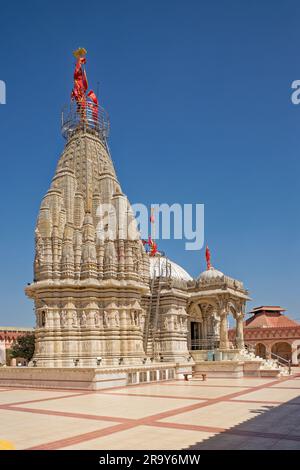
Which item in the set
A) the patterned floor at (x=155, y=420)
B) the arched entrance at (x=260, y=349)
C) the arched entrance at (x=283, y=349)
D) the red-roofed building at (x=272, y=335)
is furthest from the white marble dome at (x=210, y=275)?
the patterned floor at (x=155, y=420)

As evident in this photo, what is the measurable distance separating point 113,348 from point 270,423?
23620 mm

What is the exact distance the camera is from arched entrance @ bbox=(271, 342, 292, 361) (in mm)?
66887

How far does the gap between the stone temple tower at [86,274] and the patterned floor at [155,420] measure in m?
11.3

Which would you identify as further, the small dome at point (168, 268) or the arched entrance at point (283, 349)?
the arched entrance at point (283, 349)

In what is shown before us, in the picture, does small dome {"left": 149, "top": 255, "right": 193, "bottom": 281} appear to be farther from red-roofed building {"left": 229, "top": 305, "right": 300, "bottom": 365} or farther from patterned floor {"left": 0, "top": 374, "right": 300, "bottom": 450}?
patterned floor {"left": 0, "top": 374, "right": 300, "bottom": 450}

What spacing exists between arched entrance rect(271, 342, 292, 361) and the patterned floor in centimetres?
4210

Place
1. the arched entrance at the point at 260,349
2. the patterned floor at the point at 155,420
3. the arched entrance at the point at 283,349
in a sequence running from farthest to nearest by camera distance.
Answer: the arched entrance at the point at 260,349, the arched entrance at the point at 283,349, the patterned floor at the point at 155,420

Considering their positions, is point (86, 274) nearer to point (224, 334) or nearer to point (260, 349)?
point (224, 334)

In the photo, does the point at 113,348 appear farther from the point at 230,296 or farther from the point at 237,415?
the point at 237,415

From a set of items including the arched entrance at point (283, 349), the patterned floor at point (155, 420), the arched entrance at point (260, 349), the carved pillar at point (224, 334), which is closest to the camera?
the patterned floor at point (155, 420)

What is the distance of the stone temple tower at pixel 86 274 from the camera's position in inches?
1517

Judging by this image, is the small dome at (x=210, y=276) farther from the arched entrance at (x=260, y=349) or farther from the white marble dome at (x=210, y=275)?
the arched entrance at (x=260, y=349)

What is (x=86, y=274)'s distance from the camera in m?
39.8
